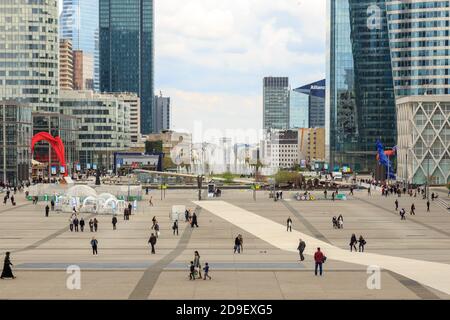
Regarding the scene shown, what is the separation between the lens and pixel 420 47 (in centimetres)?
17688

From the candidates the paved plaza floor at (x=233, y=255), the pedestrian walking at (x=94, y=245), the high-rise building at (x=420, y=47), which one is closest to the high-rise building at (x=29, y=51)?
the high-rise building at (x=420, y=47)

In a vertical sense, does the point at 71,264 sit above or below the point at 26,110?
below

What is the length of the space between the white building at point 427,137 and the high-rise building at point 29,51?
296ft

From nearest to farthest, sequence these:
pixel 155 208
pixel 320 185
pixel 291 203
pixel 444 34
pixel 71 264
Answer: pixel 71 264, pixel 155 208, pixel 291 203, pixel 320 185, pixel 444 34

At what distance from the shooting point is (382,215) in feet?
208

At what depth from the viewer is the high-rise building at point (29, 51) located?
177000 millimetres

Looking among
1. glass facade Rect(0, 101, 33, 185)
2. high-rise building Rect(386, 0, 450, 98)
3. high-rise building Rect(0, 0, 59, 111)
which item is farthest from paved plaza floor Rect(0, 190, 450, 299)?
high-rise building Rect(0, 0, 59, 111)

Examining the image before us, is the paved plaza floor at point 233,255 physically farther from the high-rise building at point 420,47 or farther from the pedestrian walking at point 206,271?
the high-rise building at point 420,47

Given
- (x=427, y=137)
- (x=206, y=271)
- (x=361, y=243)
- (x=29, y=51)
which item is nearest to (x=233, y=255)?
(x=361, y=243)

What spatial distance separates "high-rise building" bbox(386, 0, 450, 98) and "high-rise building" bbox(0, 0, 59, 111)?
266 feet

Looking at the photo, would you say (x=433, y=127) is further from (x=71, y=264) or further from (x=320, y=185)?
(x=71, y=264)

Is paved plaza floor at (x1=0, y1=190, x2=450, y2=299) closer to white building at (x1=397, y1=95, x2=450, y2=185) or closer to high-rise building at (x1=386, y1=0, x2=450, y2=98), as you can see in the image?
white building at (x1=397, y1=95, x2=450, y2=185)

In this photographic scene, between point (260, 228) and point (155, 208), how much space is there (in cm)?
2198
